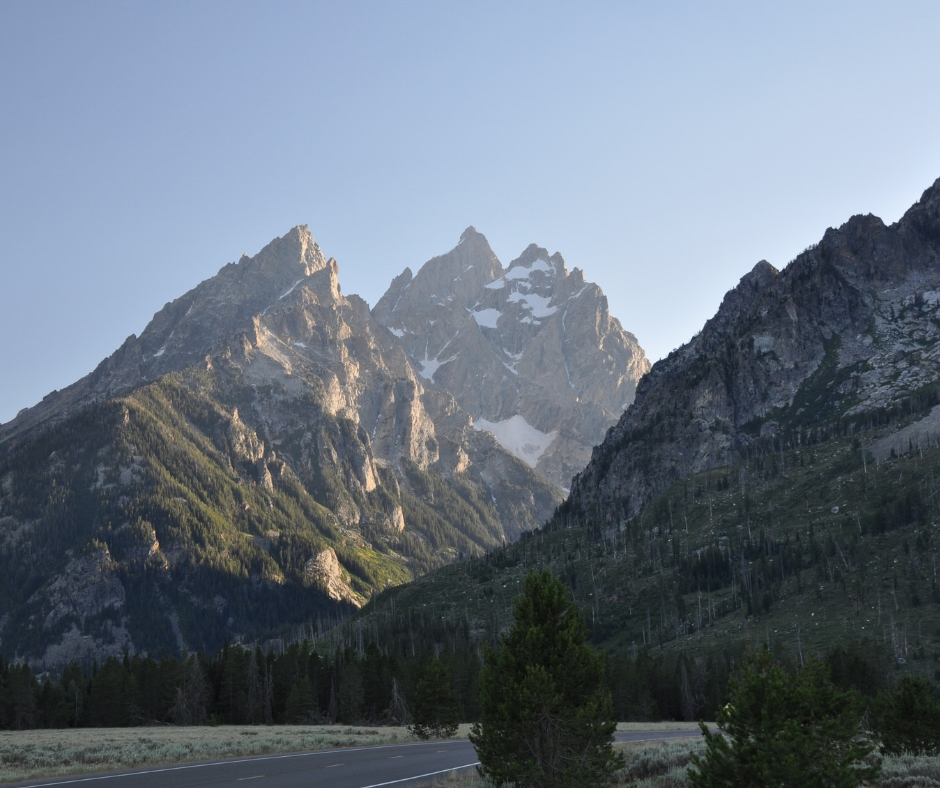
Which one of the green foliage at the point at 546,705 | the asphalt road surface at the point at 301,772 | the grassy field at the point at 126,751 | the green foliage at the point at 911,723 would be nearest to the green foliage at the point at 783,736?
the green foliage at the point at 546,705

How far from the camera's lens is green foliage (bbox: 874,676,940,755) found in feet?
126

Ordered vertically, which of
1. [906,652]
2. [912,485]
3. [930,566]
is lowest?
[906,652]

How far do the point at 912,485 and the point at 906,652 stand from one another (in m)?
78.5

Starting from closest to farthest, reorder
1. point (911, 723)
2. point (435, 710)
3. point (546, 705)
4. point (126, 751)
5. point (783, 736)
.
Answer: point (783, 736)
point (546, 705)
point (911, 723)
point (126, 751)
point (435, 710)

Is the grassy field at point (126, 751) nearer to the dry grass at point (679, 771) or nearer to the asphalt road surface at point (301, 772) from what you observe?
the asphalt road surface at point (301, 772)

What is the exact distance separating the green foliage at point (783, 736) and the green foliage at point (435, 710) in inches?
1923

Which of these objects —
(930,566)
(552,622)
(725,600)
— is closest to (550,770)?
(552,622)

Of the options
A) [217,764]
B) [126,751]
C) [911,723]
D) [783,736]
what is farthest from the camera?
[126,751]

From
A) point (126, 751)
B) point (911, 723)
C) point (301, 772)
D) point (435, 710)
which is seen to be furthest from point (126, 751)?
point (911, 723)

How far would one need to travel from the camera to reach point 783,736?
19875 mm

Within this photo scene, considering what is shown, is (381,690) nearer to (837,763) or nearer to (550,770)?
(550,770)

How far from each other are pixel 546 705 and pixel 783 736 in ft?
27.4

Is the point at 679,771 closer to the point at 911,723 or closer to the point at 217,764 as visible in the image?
the point at 911,723

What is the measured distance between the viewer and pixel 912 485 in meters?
199
